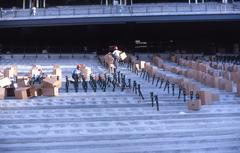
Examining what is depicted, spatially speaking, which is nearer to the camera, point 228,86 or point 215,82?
point 228,86

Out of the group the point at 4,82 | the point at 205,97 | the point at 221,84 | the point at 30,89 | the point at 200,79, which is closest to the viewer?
the point at 205,97

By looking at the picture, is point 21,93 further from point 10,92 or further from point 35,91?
point 10,92

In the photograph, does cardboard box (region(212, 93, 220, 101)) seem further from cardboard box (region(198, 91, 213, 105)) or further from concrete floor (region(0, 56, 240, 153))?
cardboard box (region(198, 91, 213, 105))

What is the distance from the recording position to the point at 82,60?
3017 cm

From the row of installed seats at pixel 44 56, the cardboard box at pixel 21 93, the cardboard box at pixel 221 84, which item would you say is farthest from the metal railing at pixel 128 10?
the cardboard box at pixel 21 93

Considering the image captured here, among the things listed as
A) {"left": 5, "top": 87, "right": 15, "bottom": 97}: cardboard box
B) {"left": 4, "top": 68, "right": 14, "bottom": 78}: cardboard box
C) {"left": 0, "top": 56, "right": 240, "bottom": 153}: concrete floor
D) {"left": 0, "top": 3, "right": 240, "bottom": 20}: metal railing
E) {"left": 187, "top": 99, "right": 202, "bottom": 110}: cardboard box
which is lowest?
{"left": 0, "top": 56, "right": 240, "bottom": 153}: concrete floor

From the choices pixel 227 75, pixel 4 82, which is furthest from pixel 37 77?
pixel 227 75

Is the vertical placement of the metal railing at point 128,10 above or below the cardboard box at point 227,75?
above

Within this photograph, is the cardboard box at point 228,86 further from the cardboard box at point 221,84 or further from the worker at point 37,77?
the worker at point 37,77

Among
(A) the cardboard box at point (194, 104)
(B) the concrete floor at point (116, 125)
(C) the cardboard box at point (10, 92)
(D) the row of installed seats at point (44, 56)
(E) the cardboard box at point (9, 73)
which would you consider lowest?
(B) the concrete floor at point (116, 125)

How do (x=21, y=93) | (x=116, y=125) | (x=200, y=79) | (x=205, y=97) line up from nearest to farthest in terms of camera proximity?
(x=116, y=125), (x=205, y=97), (x=21, y=93), (x=200, y=79)

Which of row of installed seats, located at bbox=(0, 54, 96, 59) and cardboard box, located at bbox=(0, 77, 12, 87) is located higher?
row of installed seats, located at bbox=(0, 54, 96, 59)

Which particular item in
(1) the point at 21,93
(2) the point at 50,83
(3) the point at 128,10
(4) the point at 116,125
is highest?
(3) the point at 128,10

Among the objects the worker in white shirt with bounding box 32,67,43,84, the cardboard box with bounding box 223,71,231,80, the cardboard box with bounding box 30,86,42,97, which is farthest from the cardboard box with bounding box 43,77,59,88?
the cardboard box with bounding box 223,71,231,80
